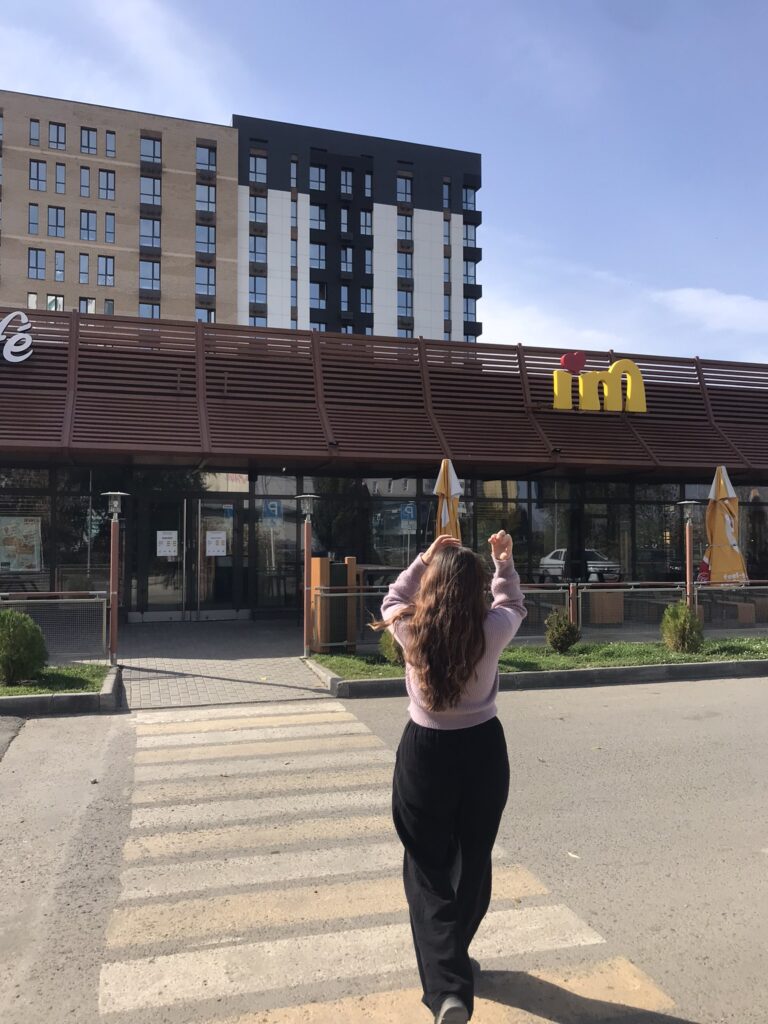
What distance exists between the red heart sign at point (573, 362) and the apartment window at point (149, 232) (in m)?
50.1

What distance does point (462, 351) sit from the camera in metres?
17.3

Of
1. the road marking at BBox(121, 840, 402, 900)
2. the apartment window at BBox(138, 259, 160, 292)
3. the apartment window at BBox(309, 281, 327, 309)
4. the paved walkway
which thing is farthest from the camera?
the apartment window at BBox(309, 281, 327, 309)

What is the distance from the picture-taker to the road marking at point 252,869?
4.22 metres

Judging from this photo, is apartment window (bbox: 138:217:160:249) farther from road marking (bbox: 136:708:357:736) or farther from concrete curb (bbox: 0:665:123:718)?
road marking (bbox: 136:708:357:736)

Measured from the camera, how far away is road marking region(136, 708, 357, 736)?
780 centimetres

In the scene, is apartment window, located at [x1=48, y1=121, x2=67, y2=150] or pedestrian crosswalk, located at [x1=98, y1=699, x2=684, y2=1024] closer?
pedestrian crosswalk, located at [x1=98, y1=699, x2=684, y2=1024]

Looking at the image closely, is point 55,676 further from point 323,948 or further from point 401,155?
point 401,155

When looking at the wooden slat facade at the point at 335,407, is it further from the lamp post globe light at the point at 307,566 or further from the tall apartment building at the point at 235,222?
the tall apartment building at the point at 235,222

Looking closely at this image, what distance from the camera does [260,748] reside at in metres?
7.07

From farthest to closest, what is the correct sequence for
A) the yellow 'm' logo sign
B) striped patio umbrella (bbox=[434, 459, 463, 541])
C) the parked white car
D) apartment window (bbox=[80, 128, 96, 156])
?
apartment window (bbox=[80, 128, 96, 156])
the parked white car
the yellow 'm' logo sign
striped patio umbrella (bbox=[434, 459, 463, 541])

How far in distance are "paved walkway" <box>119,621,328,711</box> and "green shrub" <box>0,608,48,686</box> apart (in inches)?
44.7

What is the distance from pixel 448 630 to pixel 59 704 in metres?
7.03

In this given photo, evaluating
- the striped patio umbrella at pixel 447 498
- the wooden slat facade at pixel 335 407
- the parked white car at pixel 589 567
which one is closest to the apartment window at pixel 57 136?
the wooden slat facade at pixel 335 407

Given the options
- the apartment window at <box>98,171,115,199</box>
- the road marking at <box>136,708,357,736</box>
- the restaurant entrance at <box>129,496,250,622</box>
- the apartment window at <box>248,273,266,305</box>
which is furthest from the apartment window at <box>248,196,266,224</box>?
the road marking at <box>136,708,357,736</box>
